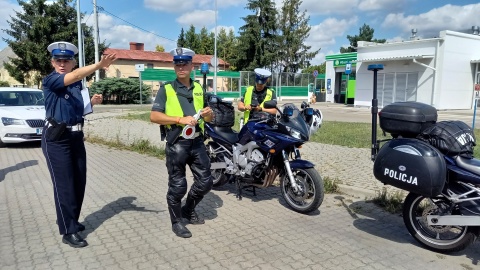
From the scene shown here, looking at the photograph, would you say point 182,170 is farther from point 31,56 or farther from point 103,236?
point 31,56

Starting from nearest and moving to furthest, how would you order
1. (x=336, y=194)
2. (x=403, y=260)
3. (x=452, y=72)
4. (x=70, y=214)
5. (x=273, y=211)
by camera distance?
(x=403, y=260) < (x=70, y=214) < (x=273, y=211) < (x=336, y=194) < (x=452, y=72)

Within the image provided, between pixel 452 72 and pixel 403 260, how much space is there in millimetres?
24931

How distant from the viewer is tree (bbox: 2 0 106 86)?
32.5 metres

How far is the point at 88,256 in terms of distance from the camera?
12.1 ft

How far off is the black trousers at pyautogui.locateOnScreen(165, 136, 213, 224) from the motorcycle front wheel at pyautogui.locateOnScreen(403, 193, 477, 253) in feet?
6.94

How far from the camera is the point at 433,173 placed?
3445 mm

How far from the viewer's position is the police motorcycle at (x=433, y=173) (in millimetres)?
3502

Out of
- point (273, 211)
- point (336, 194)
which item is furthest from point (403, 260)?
point (336, 194)

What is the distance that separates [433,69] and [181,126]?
2436cm

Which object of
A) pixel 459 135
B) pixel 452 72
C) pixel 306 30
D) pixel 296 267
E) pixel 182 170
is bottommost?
pixel 296 267

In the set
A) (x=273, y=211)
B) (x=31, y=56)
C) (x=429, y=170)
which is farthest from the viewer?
(x=31, y=56)

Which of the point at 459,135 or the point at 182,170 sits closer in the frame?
the point at 459,135

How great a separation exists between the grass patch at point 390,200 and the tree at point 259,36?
42347mm

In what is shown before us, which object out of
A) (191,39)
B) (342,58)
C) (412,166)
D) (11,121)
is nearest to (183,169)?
(412,166)
